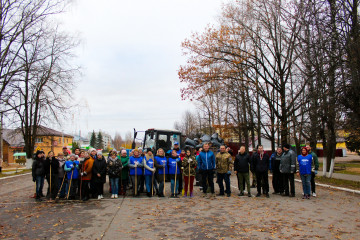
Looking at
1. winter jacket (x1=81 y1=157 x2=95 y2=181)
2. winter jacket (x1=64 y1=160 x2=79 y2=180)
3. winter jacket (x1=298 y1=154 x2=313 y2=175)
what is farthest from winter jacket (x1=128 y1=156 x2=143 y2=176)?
winter jacket (x1=298 y1=154 x2=313 y2=175)

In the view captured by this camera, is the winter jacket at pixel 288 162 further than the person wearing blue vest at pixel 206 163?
No

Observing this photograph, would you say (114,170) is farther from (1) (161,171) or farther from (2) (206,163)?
(2) (206,163)

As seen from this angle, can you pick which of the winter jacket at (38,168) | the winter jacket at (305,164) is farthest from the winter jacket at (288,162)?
the winter jacket at (38,168)

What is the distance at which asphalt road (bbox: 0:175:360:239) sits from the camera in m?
6.03

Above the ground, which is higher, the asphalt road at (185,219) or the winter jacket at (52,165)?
the winter jacket at (52,165)

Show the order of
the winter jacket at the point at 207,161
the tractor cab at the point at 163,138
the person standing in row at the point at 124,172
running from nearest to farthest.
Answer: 1. the winter jacket at the point at 207,161
2. the person standing in row at the point at 124,172
3. the tractor cab at the point at 163,138

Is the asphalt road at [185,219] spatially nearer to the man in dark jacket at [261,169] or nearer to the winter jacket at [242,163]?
the man in dark jacket at [261,169]

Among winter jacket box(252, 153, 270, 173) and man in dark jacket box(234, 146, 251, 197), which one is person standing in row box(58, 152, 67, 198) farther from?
winter jacket box(252, 153, 270, 173)

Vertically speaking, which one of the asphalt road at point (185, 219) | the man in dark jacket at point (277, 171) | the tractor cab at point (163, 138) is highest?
the tractor cab at point (163, 138)

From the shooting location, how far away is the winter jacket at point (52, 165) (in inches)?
415

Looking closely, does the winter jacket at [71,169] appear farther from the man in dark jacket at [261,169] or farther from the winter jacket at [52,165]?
the man in dark jacket at [261,169]

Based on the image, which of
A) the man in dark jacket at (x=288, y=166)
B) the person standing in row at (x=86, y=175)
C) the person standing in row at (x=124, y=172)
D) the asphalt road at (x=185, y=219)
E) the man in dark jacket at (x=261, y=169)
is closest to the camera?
the asphalt road at (x=185, y=219)

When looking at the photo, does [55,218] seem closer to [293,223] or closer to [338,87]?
[293,223]

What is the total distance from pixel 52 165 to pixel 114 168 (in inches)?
86.7
